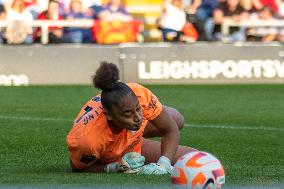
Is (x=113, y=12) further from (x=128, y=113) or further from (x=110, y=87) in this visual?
(x=128, y=113)

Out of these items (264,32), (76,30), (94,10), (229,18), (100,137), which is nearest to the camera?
(100,137)

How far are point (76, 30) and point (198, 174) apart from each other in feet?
55.3

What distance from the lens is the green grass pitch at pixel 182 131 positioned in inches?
361

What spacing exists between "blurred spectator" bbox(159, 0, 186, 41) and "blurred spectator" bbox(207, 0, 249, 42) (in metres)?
1.03

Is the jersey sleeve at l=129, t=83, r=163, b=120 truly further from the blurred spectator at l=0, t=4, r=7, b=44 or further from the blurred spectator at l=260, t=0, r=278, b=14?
the blurred spectator at l=260, t=0, r=278, b=14

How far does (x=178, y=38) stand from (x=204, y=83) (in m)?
2.07

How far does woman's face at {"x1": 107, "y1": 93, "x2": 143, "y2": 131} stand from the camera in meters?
8.92

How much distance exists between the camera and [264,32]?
25.9 metres

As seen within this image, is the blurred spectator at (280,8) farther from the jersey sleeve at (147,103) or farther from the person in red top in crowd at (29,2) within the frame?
the jersey sleeve at (147,103)

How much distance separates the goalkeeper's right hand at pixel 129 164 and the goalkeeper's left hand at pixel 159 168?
58mm

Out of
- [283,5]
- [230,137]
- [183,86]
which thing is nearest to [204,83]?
[183,86]

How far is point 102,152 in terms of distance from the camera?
30.7 ft

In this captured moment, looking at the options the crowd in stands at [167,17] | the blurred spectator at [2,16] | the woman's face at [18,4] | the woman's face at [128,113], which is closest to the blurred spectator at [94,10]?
the crowd in stands at [167,17]

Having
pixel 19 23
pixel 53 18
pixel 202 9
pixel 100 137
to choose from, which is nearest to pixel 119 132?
pixel 100 137
